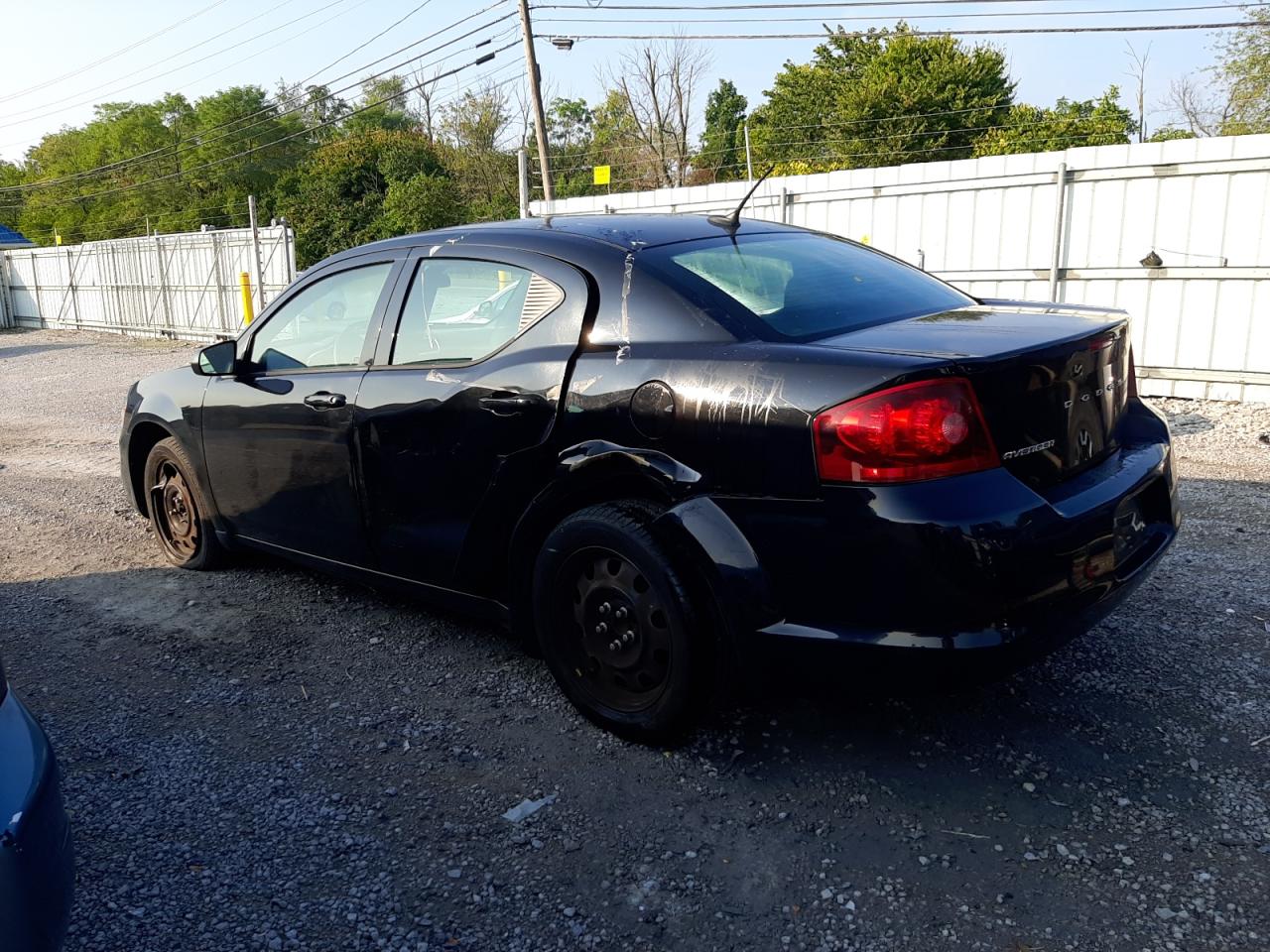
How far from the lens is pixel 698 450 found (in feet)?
9.11

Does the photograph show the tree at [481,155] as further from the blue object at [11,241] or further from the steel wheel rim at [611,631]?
the steel wheel rim at [611,631]

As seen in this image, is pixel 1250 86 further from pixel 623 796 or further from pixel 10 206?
pixel 10 206

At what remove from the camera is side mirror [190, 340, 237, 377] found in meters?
4.46

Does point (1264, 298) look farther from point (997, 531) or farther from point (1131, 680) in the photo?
point (997, 531)

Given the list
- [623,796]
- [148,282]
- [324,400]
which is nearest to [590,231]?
[324,400]

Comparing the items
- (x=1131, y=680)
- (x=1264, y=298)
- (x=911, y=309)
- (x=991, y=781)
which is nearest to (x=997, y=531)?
(x=991, y=781)

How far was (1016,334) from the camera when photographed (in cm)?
282

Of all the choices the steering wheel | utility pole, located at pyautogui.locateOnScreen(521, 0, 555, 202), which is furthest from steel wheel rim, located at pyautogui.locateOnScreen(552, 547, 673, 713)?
utility pole, located at pyautogui.locateOnScreen(521, 0, 555, 202)

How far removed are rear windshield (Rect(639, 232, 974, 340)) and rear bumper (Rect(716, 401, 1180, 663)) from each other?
62 cm

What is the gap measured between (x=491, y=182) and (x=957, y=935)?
46.5 meters

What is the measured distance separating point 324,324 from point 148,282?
21.6m

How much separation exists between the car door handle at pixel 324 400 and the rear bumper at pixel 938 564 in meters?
1.79

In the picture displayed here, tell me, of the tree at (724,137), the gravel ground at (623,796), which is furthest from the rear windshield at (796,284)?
the tree at (724,137)

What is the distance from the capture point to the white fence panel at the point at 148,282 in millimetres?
19125
